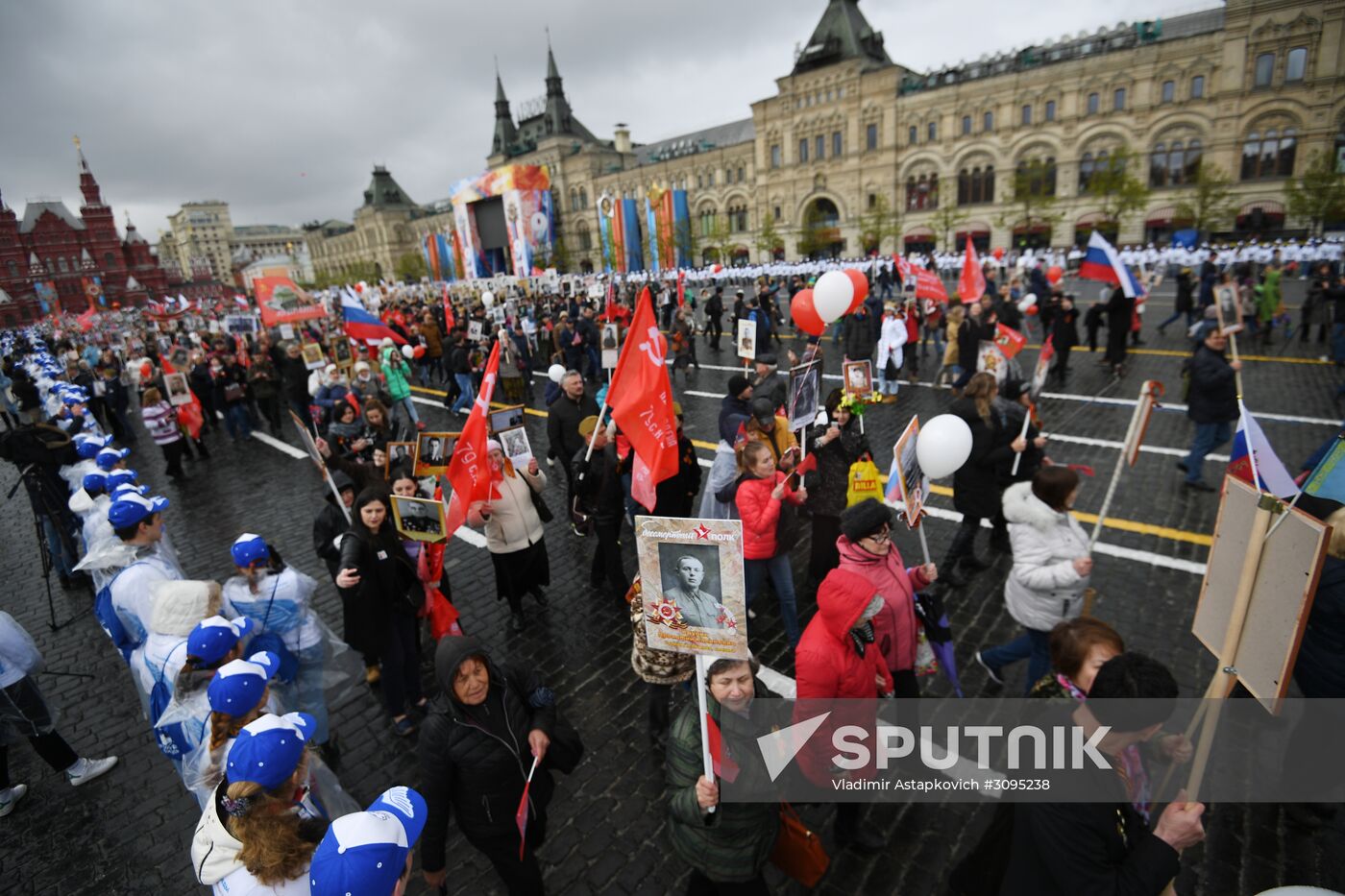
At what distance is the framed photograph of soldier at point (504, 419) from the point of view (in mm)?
6242

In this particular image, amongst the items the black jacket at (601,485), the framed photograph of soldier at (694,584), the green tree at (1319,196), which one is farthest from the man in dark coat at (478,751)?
→ the green tree at (1319,196)

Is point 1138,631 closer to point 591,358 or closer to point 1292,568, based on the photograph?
point 1292,568

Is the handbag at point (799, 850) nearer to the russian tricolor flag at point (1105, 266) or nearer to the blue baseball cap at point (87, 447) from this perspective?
the blue baseball cap at point (87, 447)

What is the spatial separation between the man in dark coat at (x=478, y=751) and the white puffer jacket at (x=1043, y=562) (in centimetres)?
297

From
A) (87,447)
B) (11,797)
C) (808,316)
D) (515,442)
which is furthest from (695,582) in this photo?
(87,447)

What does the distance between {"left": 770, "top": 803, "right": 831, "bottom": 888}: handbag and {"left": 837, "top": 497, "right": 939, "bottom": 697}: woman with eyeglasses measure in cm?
97

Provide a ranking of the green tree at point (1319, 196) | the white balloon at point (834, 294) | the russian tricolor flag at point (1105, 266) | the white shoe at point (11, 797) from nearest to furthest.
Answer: the white shoe at point (11, 797) → the white balloon at point (834, 294) → the russian tricolor flag at point (1105, 266) → the green tree at point (1319, 196)

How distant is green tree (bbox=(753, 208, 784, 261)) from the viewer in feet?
175

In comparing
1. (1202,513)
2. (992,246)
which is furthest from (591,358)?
(992,246)

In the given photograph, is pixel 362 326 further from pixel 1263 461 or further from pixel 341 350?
pixel 1263 461

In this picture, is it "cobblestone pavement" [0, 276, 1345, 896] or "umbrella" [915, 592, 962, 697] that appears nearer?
"cobblestone pavement" [0, 276, 1345, 896]

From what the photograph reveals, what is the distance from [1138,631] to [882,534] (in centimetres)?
308

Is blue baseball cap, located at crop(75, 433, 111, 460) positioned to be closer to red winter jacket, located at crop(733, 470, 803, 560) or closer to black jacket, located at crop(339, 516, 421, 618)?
black jacket, located at crop(339, 516, 421, 618)

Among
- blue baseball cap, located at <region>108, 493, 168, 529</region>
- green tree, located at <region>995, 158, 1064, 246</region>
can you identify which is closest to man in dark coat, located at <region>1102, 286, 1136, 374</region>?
blue baseball cap, located at <region>108, 493, 168, 529</region>
